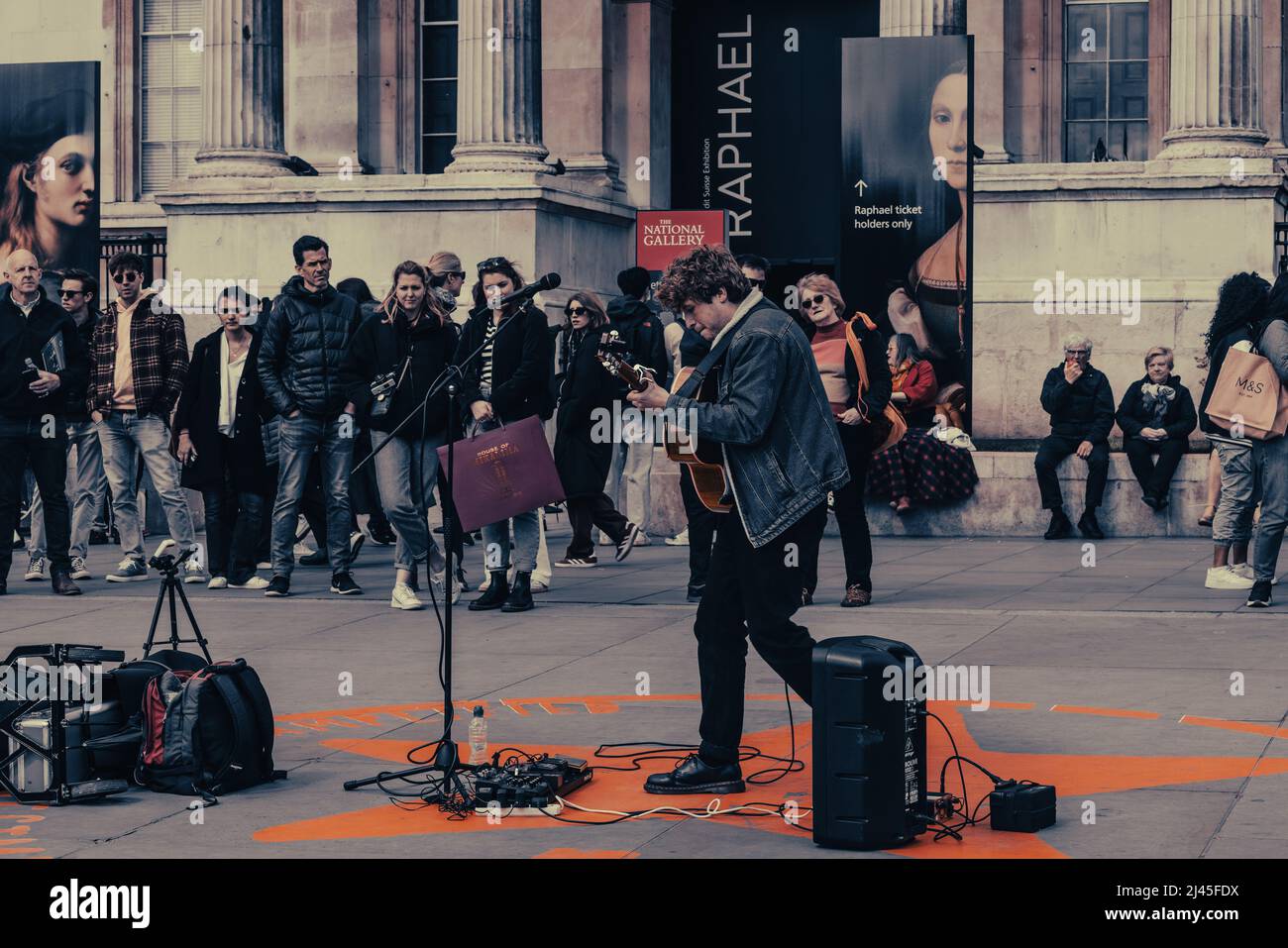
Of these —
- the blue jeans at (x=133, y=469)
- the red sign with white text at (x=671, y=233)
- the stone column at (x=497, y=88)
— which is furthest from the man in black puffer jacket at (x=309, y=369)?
the red sign with white text at (x=671, y=233)

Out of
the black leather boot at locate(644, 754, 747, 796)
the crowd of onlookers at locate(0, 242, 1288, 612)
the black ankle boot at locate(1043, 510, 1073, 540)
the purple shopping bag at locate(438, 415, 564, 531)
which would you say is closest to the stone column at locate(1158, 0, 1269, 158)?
the black ankle boot at locate(1043, 510, 1073, 540)

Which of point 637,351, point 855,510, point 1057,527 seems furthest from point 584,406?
point 1057,527

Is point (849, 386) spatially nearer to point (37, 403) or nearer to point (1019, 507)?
point (37, 403)

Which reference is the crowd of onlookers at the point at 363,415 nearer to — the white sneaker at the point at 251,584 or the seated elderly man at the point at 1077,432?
the white sneaker at the point at 251,584

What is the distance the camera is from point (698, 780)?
299 inches

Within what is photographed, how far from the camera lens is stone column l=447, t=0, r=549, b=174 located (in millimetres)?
21312

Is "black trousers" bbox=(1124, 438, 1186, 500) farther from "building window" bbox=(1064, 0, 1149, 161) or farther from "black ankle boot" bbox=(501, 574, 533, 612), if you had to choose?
"building window" bbox=(1064, 0, 1149, 161)

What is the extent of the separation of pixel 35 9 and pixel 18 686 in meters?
22.0

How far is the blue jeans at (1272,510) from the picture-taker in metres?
12.7

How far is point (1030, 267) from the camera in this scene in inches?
861

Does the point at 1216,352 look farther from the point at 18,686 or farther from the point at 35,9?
the point at 35,9

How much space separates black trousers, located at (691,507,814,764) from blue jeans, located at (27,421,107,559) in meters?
8.29

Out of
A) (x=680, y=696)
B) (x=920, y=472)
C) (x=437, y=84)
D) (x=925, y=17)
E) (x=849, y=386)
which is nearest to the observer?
(x=680, y=696)

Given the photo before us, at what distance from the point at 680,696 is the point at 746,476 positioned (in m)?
2.40
